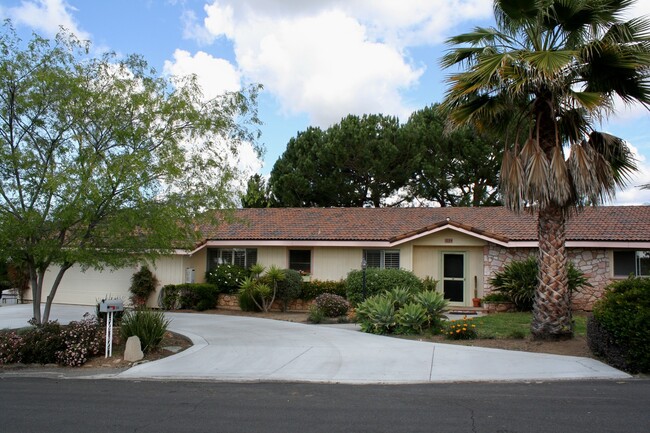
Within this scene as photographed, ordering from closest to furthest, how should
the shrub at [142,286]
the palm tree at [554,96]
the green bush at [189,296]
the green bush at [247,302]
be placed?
the palm tree at [554,96], the green bush at [247,302], the green bush at [189,296], the shrub at [142,286]

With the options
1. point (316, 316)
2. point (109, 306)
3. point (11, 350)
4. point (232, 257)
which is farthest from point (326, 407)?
point (232, 257)

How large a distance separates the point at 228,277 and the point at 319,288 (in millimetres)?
3558

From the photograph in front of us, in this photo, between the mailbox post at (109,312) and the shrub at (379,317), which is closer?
the mailbox post at (109,312)

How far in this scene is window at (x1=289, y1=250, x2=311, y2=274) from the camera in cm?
2214

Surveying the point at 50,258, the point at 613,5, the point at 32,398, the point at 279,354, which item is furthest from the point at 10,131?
the point at 613,5

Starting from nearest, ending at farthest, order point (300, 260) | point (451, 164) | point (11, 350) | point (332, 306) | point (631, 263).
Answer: point (11, 350) → point (332, 306) → point (631, 263) → point (300, 260) → point (451, 164)

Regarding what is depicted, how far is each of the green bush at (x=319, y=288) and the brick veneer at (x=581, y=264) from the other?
5.16 m

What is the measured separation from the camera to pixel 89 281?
75.8ft

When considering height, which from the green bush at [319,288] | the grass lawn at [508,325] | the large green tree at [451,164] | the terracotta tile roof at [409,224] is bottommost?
the grass lawn at [508,325]

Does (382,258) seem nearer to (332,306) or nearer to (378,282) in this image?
(378,282)

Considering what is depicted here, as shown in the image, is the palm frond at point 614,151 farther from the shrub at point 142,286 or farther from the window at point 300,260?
the shrub at point 142,286

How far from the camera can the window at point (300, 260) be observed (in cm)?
2214

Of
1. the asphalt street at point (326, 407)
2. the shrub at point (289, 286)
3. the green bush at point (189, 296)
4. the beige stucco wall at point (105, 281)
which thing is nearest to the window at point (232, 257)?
the beige stucco wall at point (105, 281)

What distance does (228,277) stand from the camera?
21.3 m
